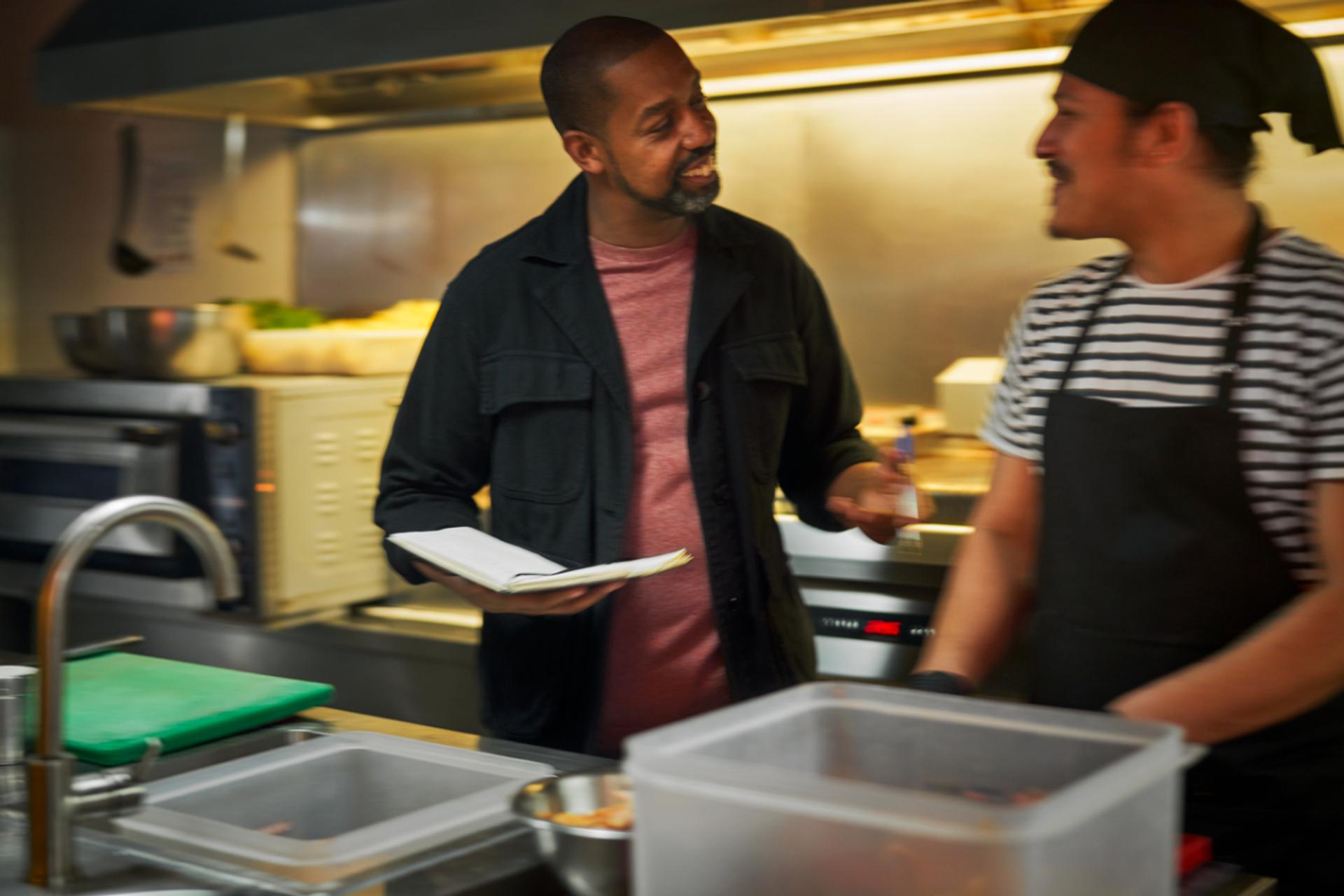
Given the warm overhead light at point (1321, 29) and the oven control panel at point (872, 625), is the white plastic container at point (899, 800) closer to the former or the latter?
the oven control panel at point (872, 625)

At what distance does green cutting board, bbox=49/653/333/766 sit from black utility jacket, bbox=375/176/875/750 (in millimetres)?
231

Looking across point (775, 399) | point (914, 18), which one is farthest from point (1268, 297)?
point (914, 18)

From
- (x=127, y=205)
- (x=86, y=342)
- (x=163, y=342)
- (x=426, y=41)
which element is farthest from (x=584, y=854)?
(x=127, y=205)

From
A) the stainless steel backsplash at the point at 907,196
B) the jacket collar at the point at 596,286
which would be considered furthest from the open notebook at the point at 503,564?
the stainless steel backsplash at the point at 907,196

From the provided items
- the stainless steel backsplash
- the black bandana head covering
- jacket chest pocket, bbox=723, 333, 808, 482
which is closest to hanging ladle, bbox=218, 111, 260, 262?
the stainless steel backsplash

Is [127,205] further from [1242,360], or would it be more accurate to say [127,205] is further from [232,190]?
[1242,360]

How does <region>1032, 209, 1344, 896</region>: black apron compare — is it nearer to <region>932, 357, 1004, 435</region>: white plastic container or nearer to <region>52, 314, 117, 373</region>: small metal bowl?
<region>932, 357, 1004, 435</region>: white plastic container

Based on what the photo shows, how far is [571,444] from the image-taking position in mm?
1708

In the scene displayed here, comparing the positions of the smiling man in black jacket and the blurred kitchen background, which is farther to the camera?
the blurred kitchen background

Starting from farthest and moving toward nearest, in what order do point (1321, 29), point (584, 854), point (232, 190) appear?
1. point (232, 190)
2. point (1321, 29)
3. point (584, 854)

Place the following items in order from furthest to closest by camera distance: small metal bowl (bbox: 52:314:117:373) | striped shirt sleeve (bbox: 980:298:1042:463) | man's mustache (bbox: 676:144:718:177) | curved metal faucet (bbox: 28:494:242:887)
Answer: small metal bowl (bbox: 52:314:117:373), man's mustache (bbox: 676:144:718:177), striped shirt sleeve (bbox: 980:298:1042:463), curved metal faucet (bbox: 28:494:242:887)

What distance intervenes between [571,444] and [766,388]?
247mm

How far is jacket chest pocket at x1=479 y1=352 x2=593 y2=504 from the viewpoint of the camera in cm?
170

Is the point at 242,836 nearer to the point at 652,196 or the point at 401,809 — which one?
the point at 401,809
